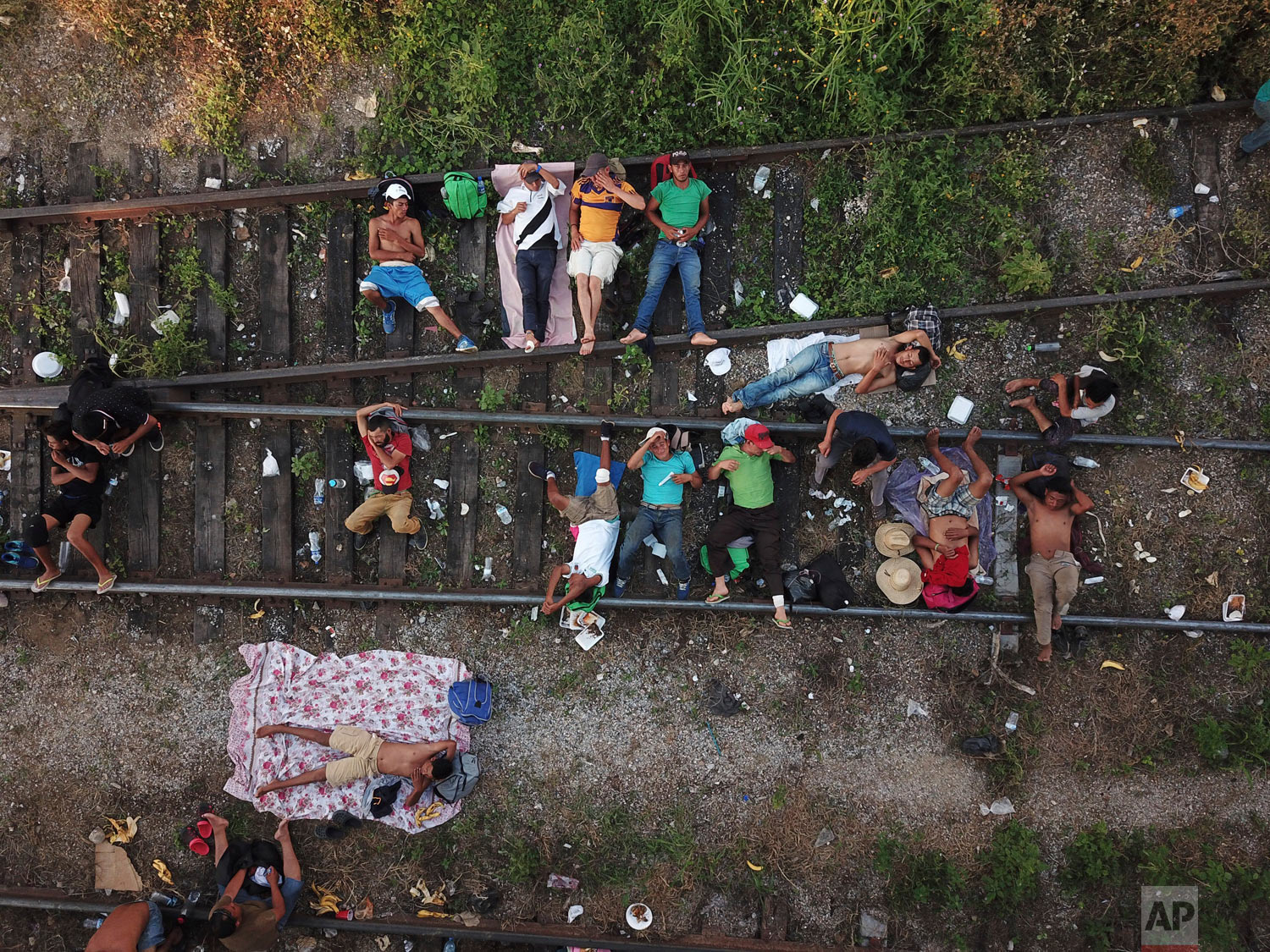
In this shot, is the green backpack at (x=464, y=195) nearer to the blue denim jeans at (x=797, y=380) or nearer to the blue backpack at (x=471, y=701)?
the blue denim jeans at (x=797, y=380)

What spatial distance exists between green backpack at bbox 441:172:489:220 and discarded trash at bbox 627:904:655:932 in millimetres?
6798

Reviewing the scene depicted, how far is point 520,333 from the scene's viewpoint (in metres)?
6.79

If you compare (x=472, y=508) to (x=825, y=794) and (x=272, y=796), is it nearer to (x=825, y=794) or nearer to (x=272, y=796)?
(x=272, y=796)

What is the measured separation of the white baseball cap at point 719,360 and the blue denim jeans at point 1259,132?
5221mm

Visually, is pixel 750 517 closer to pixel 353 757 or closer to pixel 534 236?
pixel 534 236

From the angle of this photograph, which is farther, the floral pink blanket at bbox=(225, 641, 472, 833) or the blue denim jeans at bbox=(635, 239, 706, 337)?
the floral pink blanket at bbox=(225, 641, 472, 833)

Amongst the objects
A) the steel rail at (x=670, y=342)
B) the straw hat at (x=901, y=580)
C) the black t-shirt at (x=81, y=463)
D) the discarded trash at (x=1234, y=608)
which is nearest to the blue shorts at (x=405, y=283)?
the steel rail at (x=670, y=342)

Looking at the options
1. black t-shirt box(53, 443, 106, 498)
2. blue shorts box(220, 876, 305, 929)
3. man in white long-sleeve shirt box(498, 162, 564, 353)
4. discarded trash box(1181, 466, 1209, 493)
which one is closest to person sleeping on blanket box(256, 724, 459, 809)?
blue shorts box(220, 876, 305, 929)

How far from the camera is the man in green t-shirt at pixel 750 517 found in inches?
252

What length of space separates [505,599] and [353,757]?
80.8 inches

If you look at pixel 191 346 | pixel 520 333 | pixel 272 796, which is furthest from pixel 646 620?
pixel 191 346

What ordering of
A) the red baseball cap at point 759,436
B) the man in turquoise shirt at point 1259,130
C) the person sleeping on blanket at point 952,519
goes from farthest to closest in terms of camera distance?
the person sleeping on blanket at point 952,519, the man in turquoise shirt at point 1259,130, the red baseball cap at point 759,436

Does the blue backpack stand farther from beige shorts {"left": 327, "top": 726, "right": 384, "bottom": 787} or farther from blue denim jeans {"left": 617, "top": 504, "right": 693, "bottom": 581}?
blue denim jeans {"left": 617, "top": 504, "right": 693, "bottom": 581}
